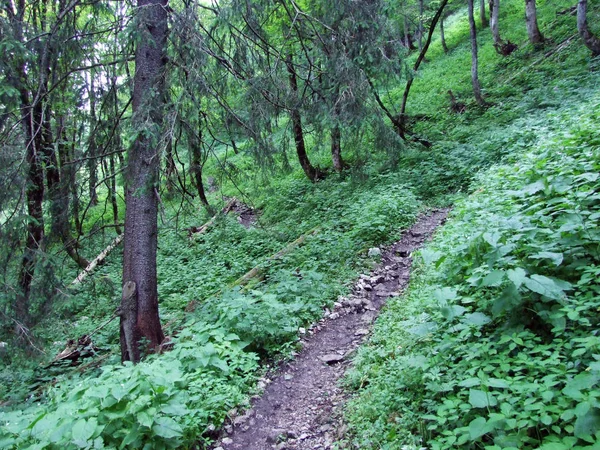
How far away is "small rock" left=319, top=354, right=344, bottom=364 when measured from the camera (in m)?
4.94

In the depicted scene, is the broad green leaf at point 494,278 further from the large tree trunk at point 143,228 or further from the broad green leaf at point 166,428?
the large tree trunk at point 143,228

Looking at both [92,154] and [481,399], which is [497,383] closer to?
[481,399]

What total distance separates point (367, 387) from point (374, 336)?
1051 millimetres

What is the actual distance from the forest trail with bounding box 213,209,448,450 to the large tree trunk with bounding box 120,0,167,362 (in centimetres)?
235

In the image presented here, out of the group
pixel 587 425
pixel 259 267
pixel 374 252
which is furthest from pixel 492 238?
pixel 259 267

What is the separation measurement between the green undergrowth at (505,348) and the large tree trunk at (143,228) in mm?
3325

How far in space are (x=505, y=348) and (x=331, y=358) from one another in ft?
7.73

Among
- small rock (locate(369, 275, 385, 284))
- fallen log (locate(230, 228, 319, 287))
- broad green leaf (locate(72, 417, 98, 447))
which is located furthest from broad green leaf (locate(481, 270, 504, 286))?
fallen log (locate(230, 228, 319, 287))

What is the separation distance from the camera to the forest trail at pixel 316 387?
3.78 m

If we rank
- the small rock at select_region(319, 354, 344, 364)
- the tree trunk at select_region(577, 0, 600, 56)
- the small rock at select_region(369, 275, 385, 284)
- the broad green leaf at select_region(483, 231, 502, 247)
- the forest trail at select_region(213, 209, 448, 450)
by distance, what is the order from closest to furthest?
1. the broad green leaf at select_region(483, 231, 502, 247)
2. the forest trail at select_region(213, 209, 448, 450)
3. the small rock at select_region(319, 354, 344, 364)
4. the small rock at select_region(369, 275, 385, 284)
5. the tree trunk at select_region(577, 0, 600, 56)

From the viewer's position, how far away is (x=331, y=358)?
4.98m

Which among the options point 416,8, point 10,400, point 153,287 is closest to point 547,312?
point 153,287

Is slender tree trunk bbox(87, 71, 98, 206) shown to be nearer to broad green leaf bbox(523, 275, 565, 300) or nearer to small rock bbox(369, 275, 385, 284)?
small rock bbox(369, 275, 385, 284)

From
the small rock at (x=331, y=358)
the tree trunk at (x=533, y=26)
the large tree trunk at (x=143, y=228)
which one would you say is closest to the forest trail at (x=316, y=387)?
the small rock at (x=331, y=358)
